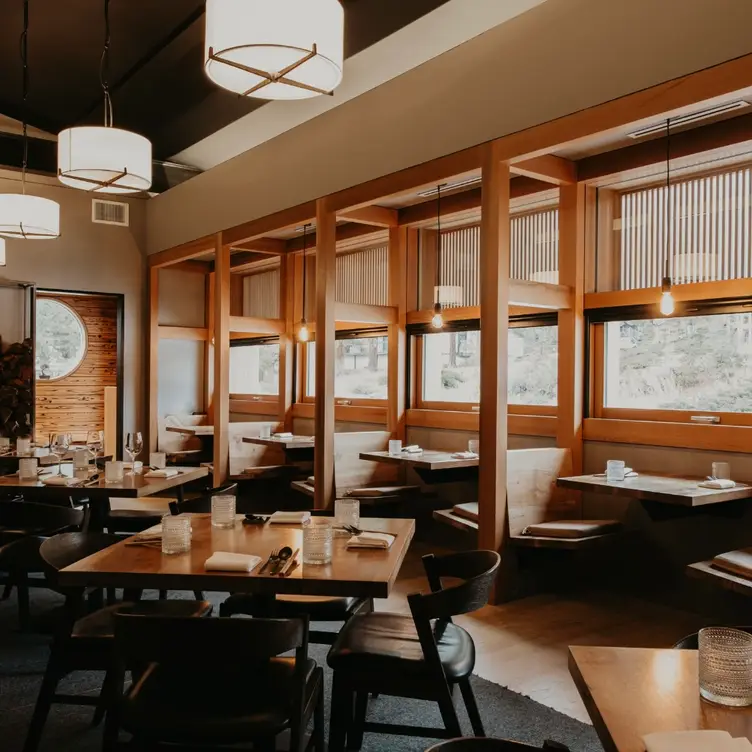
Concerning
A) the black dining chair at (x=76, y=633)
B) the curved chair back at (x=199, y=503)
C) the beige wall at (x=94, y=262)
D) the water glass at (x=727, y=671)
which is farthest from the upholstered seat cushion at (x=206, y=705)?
the beige wall at (x=94, y=262)

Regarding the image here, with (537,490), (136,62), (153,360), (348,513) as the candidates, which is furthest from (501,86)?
(153,360)

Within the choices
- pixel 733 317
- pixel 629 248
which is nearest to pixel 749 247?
pixel 733 317

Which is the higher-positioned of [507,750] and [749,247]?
[749,247]

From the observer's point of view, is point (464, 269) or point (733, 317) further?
point (464, 269)

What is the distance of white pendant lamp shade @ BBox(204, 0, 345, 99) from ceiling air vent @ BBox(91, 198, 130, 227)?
225 inches

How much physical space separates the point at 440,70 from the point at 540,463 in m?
2.63

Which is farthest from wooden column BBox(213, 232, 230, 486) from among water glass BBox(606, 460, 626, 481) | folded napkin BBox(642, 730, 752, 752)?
folded napkin BBox(642, 730, 752, 752)

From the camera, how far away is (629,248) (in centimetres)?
504

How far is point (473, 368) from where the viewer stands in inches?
248

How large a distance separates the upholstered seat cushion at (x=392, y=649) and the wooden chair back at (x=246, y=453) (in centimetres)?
443

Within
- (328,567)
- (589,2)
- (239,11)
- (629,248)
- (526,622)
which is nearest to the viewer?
(328,567)

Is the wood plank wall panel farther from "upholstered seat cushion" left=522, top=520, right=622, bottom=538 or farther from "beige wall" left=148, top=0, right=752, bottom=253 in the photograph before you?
"upholstered seat cushion" left=522, top=520, right=622, bottom=538

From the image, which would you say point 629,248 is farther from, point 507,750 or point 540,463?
point 507,750

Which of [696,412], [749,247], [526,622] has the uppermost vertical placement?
[749,247]
